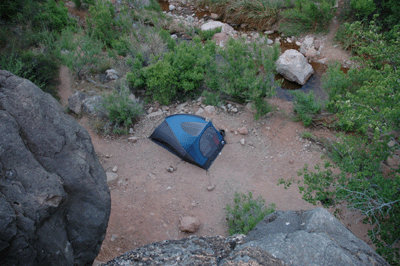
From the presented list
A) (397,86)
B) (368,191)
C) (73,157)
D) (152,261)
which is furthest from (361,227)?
(73,157)

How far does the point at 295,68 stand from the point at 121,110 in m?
6.31

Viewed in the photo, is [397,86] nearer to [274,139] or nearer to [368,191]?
[368,191]

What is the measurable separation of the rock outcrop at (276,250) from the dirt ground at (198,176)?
8.35 feet

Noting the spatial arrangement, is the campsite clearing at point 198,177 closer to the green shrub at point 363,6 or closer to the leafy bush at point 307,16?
the leafy bush at point 307,16

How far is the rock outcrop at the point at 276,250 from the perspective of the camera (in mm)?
2379

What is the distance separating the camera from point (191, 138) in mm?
6711

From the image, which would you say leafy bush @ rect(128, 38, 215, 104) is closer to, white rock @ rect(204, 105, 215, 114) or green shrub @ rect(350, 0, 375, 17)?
white rock @ rect(204, 105, 215, 114)

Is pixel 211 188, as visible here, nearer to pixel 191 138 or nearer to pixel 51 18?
pixel 191 138

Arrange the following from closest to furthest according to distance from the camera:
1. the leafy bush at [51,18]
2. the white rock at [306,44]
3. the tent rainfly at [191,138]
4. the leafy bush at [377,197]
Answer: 1. the leafy bush at [377,197]
2. the tent rainfly at [191,138]
3. the leafy bush at [51,18]
4. the white rock at [306,44]

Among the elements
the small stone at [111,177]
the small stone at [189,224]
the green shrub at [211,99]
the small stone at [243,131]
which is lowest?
the small stone at [111,177]

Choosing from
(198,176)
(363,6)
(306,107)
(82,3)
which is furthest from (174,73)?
→ (82,3)

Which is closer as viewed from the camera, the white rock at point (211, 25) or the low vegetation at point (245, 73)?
the low vegetation at point (245, 73)

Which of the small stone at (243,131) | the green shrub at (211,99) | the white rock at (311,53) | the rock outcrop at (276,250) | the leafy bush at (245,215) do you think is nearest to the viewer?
the rock outcrop at (276,250)

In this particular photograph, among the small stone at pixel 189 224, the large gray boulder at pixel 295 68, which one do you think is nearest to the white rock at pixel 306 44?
the large gray boulder at pixel 295 68
